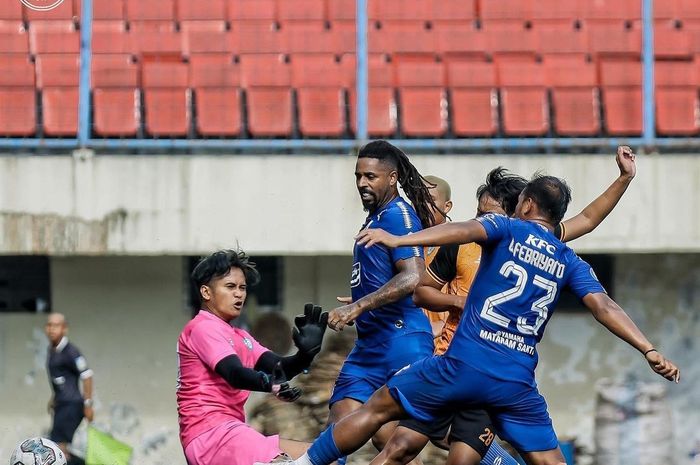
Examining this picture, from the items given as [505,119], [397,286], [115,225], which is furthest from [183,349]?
[505,119]

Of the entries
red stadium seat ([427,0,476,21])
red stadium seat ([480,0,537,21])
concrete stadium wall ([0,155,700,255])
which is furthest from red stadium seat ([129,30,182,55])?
red stadium seat ([480,0,537,21])

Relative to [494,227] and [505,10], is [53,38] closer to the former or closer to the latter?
[505,10]

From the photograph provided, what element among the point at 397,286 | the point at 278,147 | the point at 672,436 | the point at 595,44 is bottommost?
the point at 672,436

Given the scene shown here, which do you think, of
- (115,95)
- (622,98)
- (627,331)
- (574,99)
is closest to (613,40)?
(622,98)

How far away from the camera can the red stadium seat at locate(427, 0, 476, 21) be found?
12.9m

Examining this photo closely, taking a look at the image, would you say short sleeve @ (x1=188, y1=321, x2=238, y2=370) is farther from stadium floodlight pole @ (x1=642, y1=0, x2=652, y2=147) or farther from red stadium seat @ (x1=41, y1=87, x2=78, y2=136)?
stadium floodlight pole @ (x1=642, y1=0, x2=652, y2=147)

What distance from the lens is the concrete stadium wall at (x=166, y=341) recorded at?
42.8ft

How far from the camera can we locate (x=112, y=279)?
520 inches

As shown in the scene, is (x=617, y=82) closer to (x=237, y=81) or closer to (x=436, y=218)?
(x=237, y=81)

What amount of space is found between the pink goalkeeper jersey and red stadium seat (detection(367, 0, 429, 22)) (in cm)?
655

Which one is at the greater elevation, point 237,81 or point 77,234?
point 237,81

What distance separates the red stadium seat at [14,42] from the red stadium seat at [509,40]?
4241mm

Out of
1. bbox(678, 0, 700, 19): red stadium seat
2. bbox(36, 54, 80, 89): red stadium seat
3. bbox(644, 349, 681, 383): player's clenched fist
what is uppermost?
bbox(678, 0, 700, 19): red stadium seat

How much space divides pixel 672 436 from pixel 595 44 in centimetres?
376
